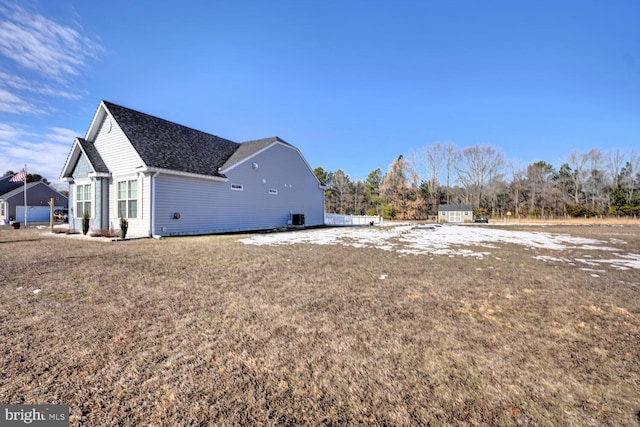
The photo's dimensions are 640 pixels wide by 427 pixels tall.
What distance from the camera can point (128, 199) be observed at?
1298 cm

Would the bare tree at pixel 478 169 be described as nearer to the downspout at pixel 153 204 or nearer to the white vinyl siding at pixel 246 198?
the white vinyl siding at pixel 246 198

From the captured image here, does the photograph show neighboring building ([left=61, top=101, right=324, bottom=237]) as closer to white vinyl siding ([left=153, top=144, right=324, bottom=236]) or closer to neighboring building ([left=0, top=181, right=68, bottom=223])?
white vinyl siding ([left=153, top=144, right=324, bottom=236])

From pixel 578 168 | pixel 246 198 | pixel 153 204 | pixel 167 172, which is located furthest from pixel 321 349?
pixel 578 168

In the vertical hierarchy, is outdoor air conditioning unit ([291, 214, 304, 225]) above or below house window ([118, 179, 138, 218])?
below

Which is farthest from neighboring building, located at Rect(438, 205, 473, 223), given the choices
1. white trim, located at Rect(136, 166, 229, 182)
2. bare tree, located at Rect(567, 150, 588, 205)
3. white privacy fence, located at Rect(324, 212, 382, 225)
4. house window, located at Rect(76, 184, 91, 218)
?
house window, located at Rect(76, 184, 91, 218)

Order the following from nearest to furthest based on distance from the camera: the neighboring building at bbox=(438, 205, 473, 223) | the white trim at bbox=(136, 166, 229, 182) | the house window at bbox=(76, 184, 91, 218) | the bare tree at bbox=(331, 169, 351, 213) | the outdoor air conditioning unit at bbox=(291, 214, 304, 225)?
the white trim at bbox=(136, 166, 229, 182)
the house window at bbox=(76, 184, 91, 218)
the outdoor air conditioning unit at bbox=(291, 214, 304, 225)
the neighboring building at bbox=(438, 205, 473, 223)
the bare tree at bbox=(331, 169, 351, 213)

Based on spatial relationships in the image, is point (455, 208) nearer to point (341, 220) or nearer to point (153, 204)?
point (341, 220)

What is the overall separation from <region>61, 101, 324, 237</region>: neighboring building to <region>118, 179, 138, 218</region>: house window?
0.02 metres

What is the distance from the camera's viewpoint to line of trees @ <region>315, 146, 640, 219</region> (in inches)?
1831

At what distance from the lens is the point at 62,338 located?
280cm

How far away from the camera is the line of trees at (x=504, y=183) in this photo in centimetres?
4650

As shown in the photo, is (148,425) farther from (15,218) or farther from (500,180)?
(500,180)

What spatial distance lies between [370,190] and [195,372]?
48920mm

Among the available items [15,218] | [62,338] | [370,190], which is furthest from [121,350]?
[370,190]
